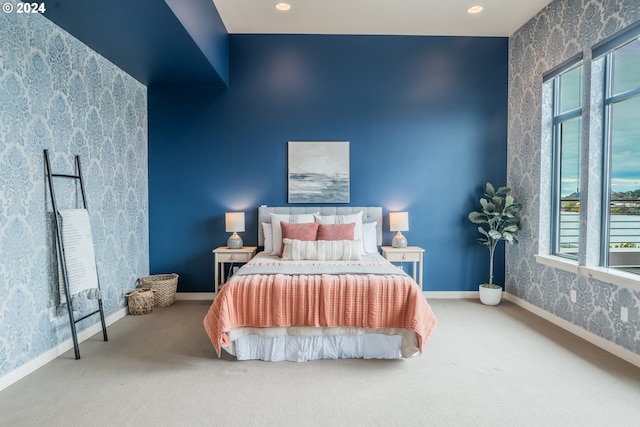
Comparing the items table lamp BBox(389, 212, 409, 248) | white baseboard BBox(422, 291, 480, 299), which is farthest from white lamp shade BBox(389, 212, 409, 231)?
white baseboard BBox(422, 291, 480, 299)

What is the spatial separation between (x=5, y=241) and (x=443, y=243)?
4.51 meters

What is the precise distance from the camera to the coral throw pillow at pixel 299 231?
168 inches

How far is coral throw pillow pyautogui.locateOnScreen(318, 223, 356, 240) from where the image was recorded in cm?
425

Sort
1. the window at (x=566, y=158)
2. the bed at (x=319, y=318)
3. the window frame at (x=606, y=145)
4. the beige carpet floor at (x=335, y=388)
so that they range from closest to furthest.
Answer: the beige carpet floor at (x=335, y=388), the bed at (x=319, y=318), the window frame at (x=606, y=145), the window at (x=566, y=158)

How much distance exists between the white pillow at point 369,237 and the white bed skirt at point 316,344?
1.70 meters

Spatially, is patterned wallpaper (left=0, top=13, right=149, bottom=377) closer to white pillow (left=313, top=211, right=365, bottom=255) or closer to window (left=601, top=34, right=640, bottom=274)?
white pillow (left=313, top=211, right=365, bottom=255)

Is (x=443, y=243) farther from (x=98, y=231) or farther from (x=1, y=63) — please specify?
(x=1, y=63)

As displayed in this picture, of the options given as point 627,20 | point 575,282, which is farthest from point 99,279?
point 627,20

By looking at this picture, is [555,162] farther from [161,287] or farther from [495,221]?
[161,287]

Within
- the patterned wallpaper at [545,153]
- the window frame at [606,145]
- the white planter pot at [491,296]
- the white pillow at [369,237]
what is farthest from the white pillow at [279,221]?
the window frame at [606,145]

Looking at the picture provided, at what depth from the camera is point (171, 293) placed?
454cm

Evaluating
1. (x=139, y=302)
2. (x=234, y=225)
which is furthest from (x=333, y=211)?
(x=139, y=302)

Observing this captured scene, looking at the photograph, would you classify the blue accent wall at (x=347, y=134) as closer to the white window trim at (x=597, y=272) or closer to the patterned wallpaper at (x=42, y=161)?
the patterned wallpaper at (x=42, y=161)

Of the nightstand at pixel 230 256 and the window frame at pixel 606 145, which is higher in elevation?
the window frame at pixel 606 145
